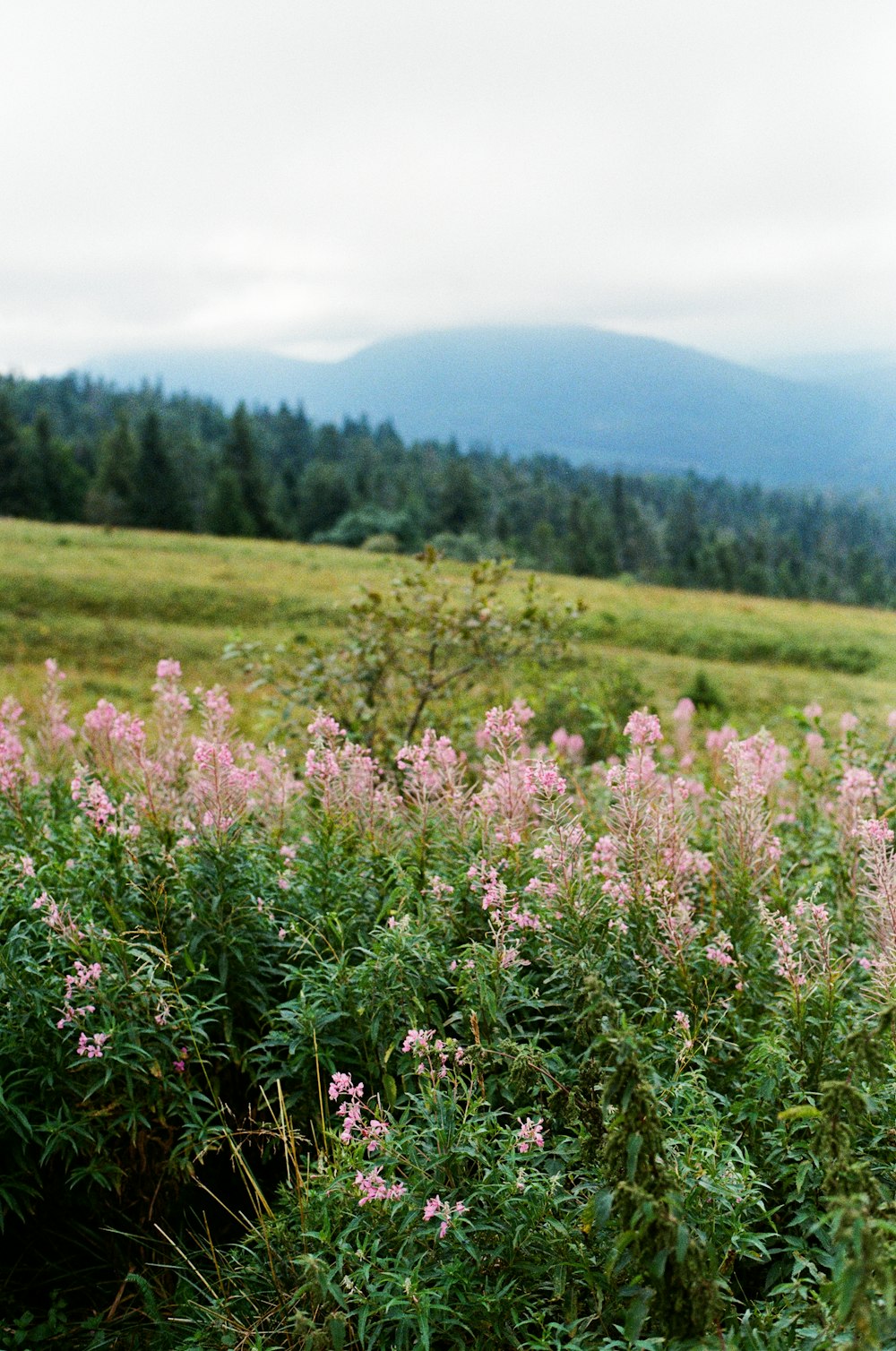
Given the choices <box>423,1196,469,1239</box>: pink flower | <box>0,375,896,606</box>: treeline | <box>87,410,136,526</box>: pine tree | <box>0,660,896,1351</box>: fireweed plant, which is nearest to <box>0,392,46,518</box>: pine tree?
<box>0,375,896,606</box>: treeline

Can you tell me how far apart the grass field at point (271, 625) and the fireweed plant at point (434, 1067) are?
40.8 ft

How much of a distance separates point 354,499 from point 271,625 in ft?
204

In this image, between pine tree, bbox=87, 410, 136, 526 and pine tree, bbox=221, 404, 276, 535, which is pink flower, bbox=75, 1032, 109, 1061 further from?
pine tree, bbox=221, 404, 276, 535

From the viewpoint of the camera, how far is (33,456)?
72000 mm

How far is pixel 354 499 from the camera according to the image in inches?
3433

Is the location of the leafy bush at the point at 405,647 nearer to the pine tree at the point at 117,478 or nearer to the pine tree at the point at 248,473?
the pine tree at the point at 117,478

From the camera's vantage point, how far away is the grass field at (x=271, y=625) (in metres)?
22.2

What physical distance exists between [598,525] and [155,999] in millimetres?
105217

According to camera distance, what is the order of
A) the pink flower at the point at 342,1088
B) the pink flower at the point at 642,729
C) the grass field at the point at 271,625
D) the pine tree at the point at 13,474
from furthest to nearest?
the pine tree at the point at 13,474, the grass field at the point at 271,625, the pink flower at the point at 642,729, the pink flower at the point at 342,1088

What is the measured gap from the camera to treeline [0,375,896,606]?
2697 inches

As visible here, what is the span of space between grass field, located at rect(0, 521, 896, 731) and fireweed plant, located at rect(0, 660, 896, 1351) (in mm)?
12429

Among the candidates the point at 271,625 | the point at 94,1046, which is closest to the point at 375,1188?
the point at 94,1046

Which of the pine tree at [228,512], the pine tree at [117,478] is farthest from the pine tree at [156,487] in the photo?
the pine tree at [228,512]

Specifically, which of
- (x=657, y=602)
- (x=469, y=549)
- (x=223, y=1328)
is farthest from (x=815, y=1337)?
(x=469, y=549)
